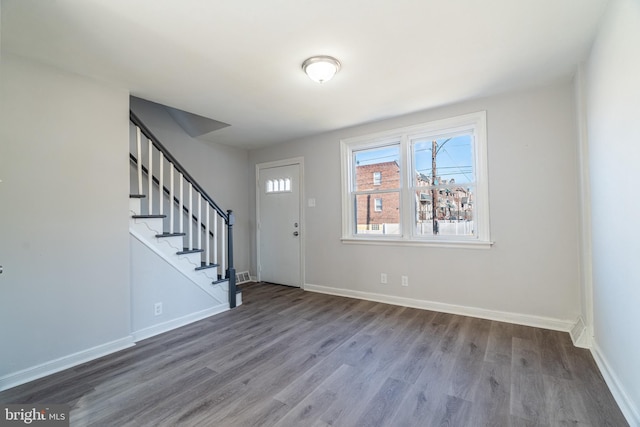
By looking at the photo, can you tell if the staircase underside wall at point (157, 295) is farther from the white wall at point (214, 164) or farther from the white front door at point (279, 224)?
the white wall at point (214, 164)

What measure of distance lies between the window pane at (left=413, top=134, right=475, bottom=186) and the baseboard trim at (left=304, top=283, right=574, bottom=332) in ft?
4.80

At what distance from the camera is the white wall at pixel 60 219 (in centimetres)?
205

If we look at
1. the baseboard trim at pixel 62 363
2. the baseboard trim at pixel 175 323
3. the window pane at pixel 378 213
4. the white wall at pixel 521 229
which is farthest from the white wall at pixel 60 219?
the white wall at pixel 521 229

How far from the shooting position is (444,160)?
339cm

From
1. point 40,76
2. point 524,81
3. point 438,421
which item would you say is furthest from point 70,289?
point 524,81

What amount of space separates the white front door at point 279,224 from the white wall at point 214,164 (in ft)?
1.05

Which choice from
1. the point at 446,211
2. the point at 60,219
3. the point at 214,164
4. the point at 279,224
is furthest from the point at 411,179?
the point at 60,219

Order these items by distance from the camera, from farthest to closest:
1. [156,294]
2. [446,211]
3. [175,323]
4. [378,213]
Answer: [378,213] < [446,211] < [175,323] < [156,294]

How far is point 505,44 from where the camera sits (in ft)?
6.82

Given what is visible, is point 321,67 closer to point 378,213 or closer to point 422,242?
point 378,213

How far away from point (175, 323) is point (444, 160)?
3.59 m

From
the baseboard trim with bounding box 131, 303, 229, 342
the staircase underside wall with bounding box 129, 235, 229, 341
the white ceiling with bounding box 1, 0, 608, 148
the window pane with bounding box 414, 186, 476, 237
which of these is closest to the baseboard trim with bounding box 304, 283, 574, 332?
the window pane with bounding box 414, 186, 476, 237

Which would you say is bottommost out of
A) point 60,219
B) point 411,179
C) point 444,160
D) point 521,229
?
point 521,229

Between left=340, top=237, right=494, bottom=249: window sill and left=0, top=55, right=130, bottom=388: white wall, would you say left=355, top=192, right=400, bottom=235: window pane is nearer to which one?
left=340, top=237, right=494, bottom=249: window sill
